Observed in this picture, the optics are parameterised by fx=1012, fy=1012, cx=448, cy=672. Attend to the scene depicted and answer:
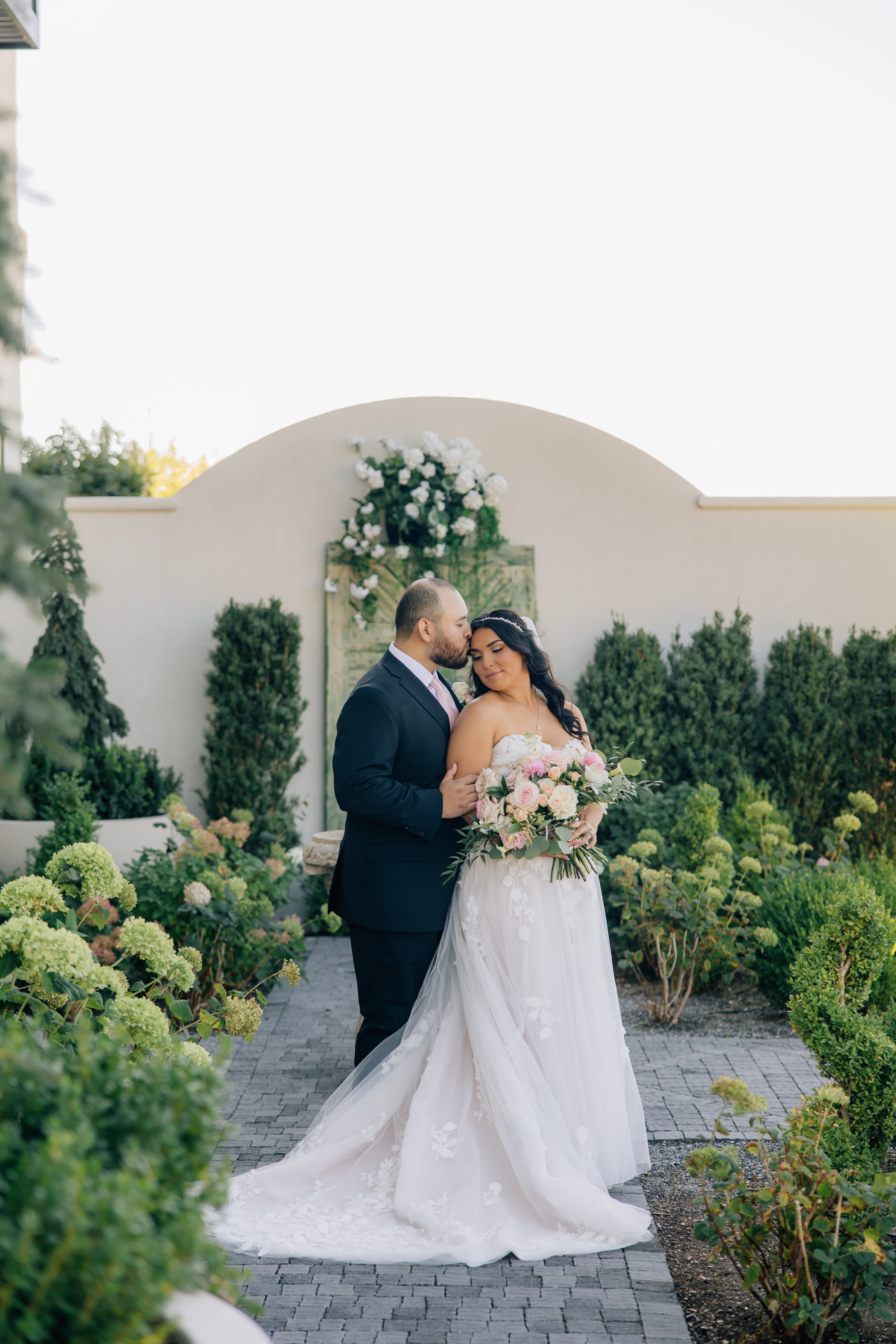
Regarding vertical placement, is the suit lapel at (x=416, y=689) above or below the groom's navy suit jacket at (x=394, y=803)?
above

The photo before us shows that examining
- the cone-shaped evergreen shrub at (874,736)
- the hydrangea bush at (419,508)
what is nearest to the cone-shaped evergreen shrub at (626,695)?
the hydrangea bush at (419,508)

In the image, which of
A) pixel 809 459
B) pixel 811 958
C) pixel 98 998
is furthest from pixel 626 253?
pixel 98 998

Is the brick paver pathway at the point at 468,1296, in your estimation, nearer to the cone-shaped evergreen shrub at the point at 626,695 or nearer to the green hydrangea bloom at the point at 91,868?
the green hydrangea bloom at the point at 91,868

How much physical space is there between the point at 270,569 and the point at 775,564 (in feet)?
13.4

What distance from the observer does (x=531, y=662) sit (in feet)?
12.7

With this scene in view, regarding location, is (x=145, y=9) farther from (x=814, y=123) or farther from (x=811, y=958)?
(x=811, y=958)

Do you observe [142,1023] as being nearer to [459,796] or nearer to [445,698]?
[459,796]

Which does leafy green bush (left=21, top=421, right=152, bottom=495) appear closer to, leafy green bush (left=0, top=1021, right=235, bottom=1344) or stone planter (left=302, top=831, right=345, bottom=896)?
stone planter (left=302, top=831, right=345, bottom=896)

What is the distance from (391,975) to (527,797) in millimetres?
974

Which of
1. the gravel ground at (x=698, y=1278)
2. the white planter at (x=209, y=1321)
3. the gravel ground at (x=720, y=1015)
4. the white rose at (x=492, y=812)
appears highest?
the white rose at (x=492, y=812)

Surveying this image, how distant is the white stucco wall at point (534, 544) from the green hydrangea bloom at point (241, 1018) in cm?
456

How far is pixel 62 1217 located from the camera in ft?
4.05

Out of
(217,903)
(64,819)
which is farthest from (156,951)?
(64,819)

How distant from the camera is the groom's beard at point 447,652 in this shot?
4.01 metres
